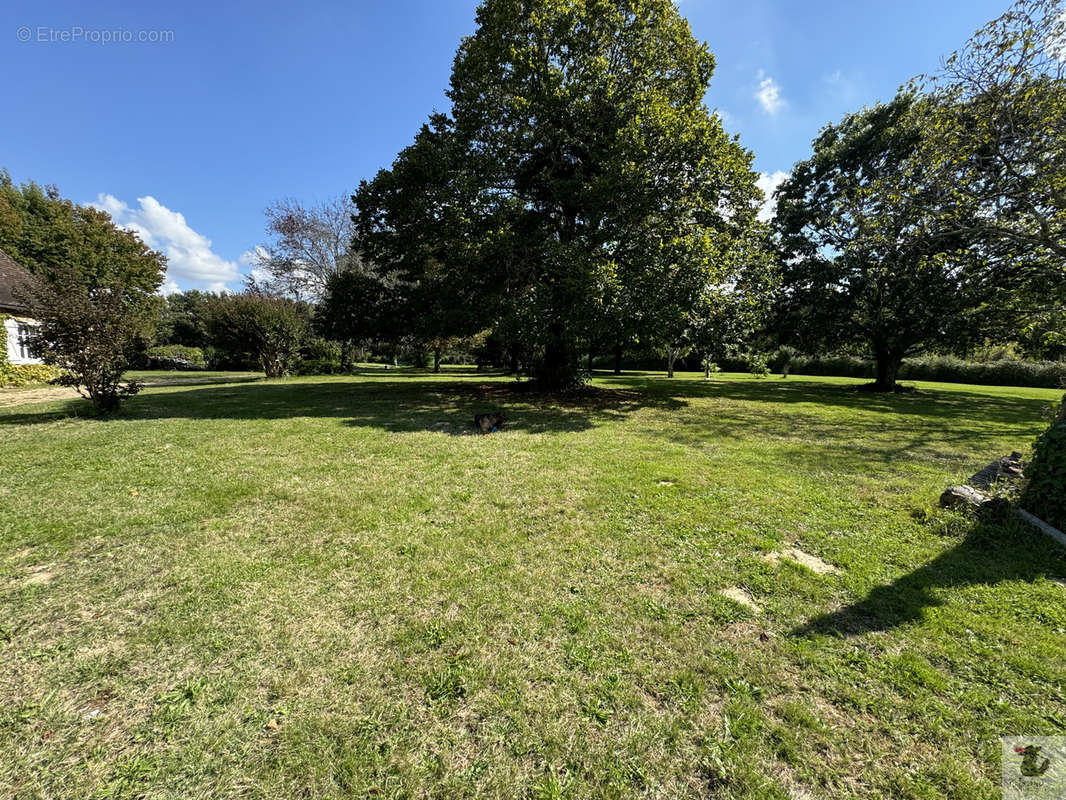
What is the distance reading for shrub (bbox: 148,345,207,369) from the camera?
30.7 meters

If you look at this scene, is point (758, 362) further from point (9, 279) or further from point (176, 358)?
point (176, 358)

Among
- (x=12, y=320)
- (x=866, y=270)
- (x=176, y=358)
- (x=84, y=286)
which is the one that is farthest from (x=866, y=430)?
(x=176, y=358)

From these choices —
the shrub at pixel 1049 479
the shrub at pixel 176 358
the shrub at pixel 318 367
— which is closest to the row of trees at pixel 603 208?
the shrub at pixel 1049 479

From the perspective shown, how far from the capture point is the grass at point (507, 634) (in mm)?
1818

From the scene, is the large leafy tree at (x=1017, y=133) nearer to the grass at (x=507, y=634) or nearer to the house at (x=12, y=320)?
the grass at (x=507, y=634)

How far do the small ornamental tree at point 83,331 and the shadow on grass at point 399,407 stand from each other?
1.00 m

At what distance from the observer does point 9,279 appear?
1745cm

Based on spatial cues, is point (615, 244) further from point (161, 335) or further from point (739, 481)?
point (161, 335)

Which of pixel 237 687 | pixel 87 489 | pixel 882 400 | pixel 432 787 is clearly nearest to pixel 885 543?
pixel 432 787

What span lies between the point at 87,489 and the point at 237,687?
15.3 feet

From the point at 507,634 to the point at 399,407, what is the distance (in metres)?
9.54

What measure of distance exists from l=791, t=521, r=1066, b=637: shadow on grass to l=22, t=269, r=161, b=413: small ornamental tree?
42.3 feet

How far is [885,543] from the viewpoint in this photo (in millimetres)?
3814

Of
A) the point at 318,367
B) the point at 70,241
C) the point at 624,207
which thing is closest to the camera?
the point at 624,207
